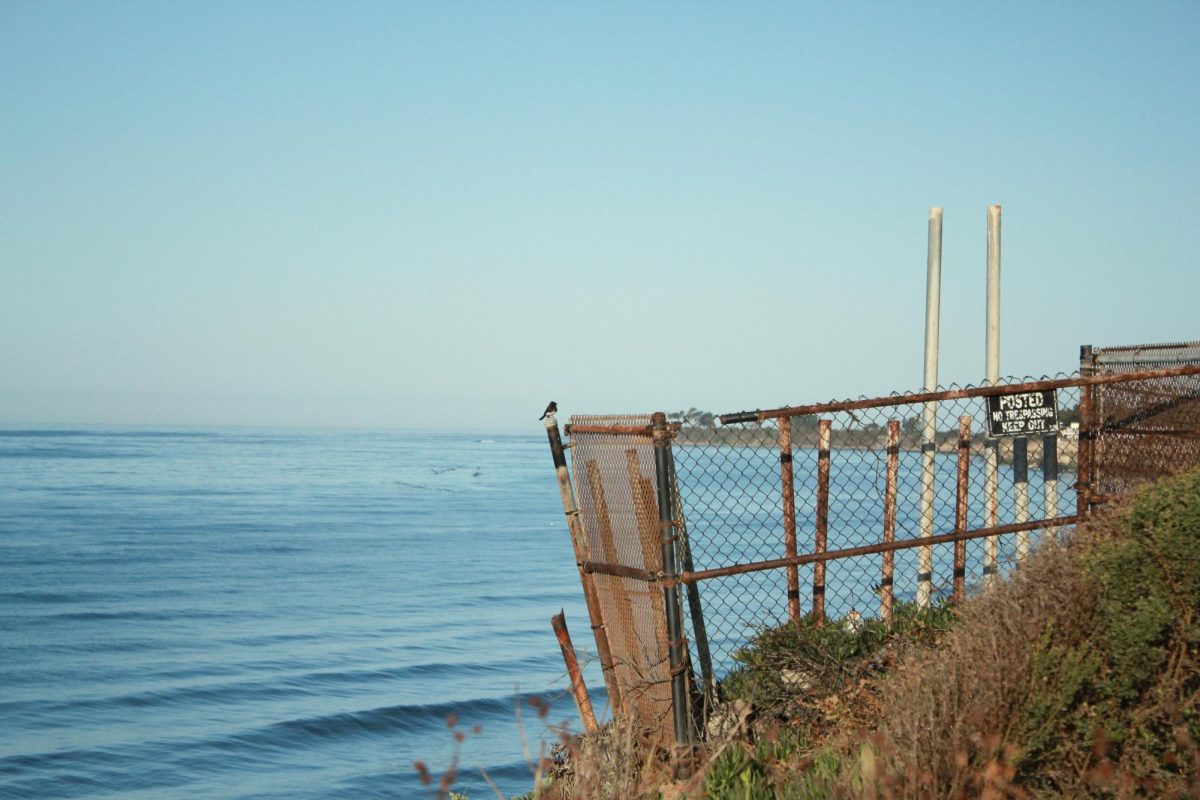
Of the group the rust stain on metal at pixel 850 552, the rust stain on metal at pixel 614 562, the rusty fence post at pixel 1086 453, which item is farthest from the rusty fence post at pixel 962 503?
the rust stain on metal at pixel 614 562

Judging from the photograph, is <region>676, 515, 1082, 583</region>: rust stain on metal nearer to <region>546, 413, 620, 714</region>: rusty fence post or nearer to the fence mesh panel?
<region>546, 413, 620, 714</region>: rusty fence post

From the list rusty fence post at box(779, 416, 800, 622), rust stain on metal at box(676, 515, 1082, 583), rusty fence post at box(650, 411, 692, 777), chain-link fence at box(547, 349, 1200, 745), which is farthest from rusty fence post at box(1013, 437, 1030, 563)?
rusty fence post at box(650, 411, 692, 777)

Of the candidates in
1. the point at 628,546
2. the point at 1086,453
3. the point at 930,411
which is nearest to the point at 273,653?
the point at 930,411

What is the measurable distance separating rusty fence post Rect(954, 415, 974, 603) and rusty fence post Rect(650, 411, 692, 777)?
3.07 metres

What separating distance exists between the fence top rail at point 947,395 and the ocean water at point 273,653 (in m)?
2.16

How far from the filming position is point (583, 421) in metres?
7.05

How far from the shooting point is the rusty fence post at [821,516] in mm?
8133

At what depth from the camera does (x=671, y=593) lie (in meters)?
6.28

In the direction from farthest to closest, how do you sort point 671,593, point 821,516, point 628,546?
point 821,516 → point 628,546 → point 671,593

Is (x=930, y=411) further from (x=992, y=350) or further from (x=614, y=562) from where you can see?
(x=614, y=562)

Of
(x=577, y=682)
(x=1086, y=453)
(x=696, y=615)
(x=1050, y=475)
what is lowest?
(x=577, y=682)

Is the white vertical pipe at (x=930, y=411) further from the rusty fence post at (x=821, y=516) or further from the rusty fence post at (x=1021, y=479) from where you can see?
the rusty fence post at (x=821, y=516)

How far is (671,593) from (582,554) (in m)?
1.01

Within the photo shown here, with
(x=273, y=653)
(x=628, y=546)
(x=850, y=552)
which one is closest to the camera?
(x=628, y=546)
